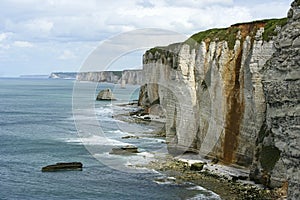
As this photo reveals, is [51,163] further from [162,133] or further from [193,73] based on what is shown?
[162,133]

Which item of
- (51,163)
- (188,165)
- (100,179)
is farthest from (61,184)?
(188,165)

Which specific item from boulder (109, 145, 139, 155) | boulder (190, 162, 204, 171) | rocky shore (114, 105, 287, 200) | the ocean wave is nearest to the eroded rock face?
rocky shore (114, 105, 287, 200)

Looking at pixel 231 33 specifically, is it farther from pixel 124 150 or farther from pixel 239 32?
pixel 124 150

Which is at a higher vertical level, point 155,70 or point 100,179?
point 155,70

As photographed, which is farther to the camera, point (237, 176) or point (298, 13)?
point (237, 176)

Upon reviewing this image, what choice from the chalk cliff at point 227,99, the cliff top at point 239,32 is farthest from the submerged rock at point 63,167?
the cliff top at point 239,32

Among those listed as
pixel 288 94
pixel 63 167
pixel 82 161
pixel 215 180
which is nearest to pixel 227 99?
pixel 215 180

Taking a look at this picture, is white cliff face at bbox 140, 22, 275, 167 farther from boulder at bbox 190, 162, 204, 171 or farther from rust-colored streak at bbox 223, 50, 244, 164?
boulder at bbox 190, 162, 204, 171
